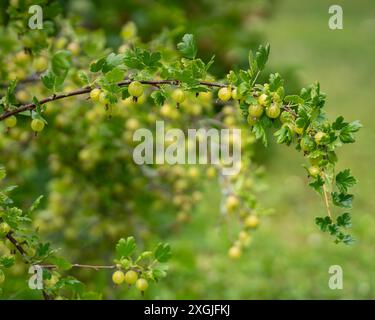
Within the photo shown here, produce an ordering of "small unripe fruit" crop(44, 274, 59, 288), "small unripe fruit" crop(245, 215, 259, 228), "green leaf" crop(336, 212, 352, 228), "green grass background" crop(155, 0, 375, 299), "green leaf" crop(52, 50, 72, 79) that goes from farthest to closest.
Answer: "green grass background" crop(155, 0, 375, 299), "small unripe fruit" crop(245, 215, 259, 228), "small unripe fruit" crop(44, 274, 59, 288), "green leaf" crop(336, 212, 352, 228), "green leaf" crop(52, 50, 72, 79)

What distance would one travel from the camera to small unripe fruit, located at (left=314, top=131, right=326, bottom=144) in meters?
1.18

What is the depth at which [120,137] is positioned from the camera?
2.21 m

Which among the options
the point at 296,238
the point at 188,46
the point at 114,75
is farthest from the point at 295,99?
the point at 296,238

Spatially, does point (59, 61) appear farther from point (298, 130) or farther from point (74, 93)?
point (298, 130)

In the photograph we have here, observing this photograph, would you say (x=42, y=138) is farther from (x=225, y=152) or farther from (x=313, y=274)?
(x=313, y=274)

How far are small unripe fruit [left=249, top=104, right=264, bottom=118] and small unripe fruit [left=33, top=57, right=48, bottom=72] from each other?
2.84 feet

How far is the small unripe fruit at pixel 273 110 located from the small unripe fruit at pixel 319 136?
10cm

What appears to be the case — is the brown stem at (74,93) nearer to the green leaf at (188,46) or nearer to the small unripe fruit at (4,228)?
the green leaf at (188,46)

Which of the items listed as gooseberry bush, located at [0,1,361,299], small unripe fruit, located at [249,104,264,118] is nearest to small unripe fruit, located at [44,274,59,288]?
gooseberry bush, located at [0,1,361,299]

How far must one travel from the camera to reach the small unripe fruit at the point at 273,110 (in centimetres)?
122

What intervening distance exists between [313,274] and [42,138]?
72.0 inches

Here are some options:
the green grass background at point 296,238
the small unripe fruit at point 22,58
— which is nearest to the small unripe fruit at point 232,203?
the green grass background at point 296,238

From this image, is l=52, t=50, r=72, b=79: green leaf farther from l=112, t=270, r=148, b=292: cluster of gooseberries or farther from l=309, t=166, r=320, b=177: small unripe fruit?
l=309, t=166, r=320, b=177: small unripe fruit

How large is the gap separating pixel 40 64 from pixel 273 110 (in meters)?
0.94
